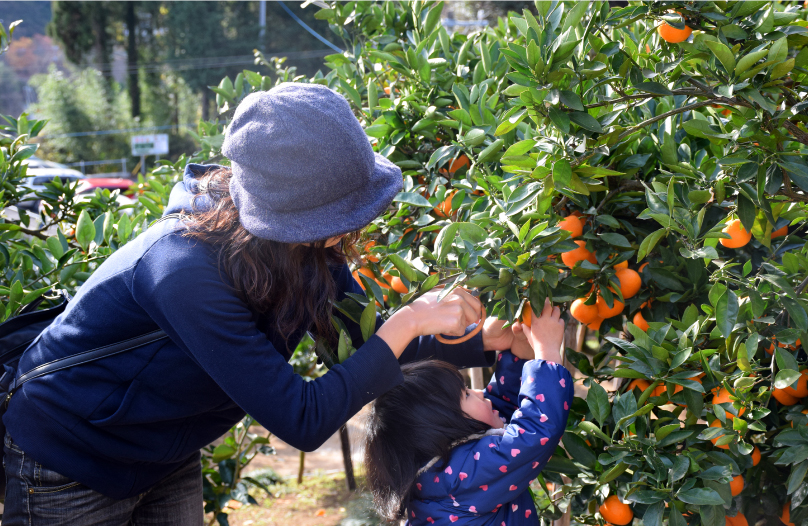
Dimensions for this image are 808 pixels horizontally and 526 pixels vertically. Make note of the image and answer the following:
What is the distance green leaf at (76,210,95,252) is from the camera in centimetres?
184

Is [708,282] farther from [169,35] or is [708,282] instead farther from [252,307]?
[169,35]

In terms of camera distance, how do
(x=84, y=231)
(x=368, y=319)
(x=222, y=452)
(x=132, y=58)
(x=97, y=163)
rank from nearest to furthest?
1. (x=368, y=319)
2. (x=84, y=231)
3. (x=222, y=452)
4. (x=97, y=163)
5. (x=132, y=58)

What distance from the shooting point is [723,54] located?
1002 mm

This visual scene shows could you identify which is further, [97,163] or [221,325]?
[97,163]

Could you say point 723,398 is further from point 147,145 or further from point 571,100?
point 147,145

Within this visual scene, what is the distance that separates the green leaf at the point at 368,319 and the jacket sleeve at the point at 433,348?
0.14 meters

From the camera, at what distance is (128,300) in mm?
1175

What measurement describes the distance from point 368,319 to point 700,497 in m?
0.64

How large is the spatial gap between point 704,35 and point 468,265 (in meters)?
0.52

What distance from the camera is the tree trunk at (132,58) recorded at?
1015 inches

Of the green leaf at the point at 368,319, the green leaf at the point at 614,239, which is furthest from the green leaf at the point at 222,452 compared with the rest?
the green leaf at the point at 614,239

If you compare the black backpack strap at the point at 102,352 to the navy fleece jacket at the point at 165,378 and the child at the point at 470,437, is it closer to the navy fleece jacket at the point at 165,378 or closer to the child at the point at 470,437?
the navy fleece jacket at the point at 165,378

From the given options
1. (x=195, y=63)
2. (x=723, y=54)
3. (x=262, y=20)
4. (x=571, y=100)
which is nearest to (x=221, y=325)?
(x=571, y=100)

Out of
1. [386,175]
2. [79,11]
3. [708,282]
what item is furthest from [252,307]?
[79,11]
